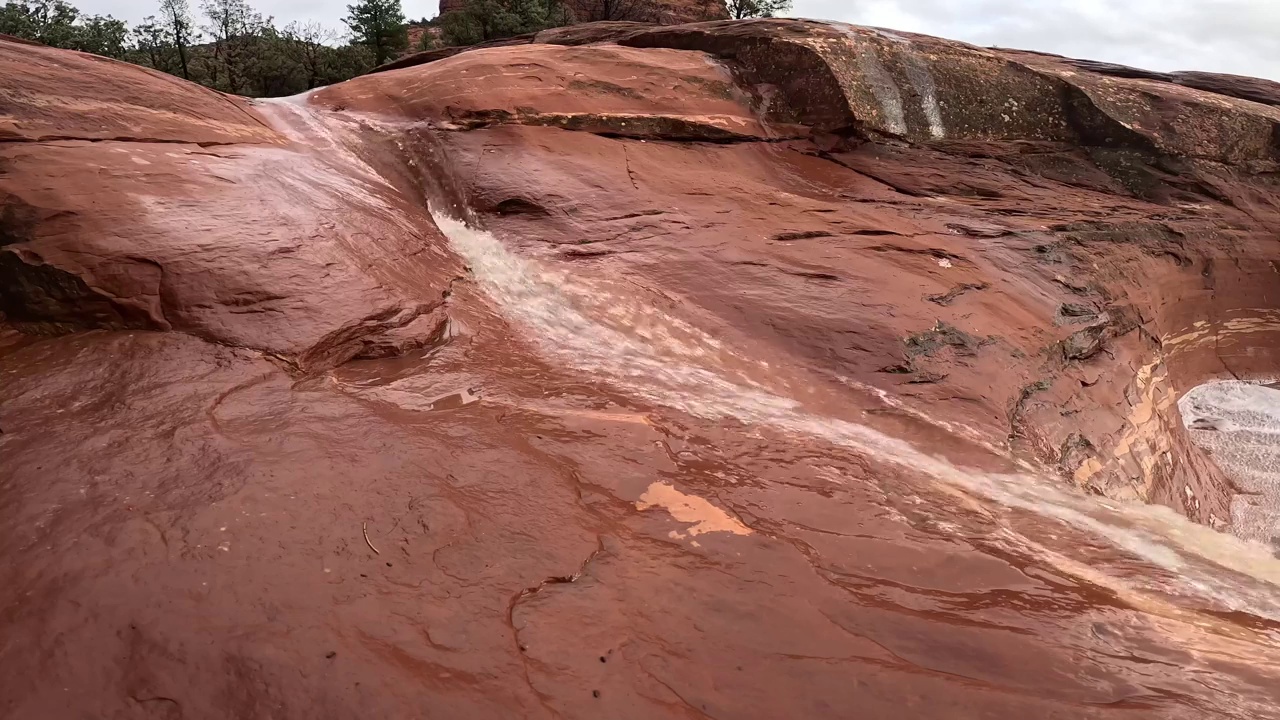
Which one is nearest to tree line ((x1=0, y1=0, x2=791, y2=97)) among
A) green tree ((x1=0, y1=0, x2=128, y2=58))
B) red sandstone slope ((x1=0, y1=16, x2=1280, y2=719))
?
green tree ((x1=0, y1=0, x2=128, y2=58))

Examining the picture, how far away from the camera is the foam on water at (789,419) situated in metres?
3.30

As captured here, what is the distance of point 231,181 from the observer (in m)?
4.82

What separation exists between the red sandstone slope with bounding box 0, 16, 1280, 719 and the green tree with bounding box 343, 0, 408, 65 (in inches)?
760

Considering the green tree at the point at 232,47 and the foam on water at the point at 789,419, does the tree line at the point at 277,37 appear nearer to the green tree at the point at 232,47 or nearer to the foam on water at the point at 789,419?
the green tree at the point at 232,47

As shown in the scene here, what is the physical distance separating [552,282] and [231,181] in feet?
7.38

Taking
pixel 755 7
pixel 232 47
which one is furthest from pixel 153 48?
pixel 755 7

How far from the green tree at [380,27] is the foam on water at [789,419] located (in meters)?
22.3

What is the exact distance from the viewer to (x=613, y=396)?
431cm

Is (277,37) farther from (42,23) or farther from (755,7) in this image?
(755,7)

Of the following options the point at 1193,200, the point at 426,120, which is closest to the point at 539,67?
the point at 426,120

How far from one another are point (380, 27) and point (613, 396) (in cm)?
2509

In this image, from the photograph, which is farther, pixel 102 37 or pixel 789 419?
pixel 102 37

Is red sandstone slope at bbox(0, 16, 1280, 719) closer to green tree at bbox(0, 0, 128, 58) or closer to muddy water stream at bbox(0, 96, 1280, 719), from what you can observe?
muddy water stream at bbox(0, 96, 1280, 719)

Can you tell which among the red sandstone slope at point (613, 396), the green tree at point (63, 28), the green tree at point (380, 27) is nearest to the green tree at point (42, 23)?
the green tree at point (63, 28)
